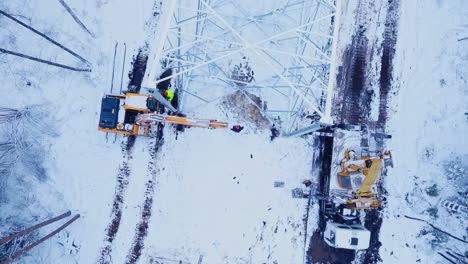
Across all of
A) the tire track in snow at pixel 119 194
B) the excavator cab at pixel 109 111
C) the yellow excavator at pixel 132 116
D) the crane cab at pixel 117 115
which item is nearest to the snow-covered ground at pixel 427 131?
the yellow excavator at pixel 132 116

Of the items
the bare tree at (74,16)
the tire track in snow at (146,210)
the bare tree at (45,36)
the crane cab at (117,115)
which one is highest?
the bare tree at (74,16)

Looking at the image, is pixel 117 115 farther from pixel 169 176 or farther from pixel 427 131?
pixel 427 131

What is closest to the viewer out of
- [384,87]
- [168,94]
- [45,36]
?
[168,94]

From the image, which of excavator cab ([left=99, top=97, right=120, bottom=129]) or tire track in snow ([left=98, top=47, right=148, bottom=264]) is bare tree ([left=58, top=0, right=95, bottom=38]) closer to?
tire track in snow ([left=98, top=47, right=148, bottom=264])

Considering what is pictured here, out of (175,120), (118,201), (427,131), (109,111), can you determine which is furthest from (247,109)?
(427,131)

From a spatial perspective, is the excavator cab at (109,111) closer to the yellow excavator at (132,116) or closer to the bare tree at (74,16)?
the yellow excavator at (132,116)
